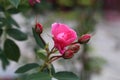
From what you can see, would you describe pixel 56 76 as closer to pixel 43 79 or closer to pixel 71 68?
pixel 43 79

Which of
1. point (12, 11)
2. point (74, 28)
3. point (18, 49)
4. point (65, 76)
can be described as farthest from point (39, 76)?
point (74, 28)

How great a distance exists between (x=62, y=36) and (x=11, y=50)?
1.33ft

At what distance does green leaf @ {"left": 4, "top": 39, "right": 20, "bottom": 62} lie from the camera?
1464mm

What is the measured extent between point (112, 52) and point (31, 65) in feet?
15.1

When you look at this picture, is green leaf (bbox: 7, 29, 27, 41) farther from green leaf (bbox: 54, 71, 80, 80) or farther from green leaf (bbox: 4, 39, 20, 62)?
green leaf (bbox: 54, 71, 80, 80)

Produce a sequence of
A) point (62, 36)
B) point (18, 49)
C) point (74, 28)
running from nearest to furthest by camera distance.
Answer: point (62, 36) < point (18, 49) < point (74, 28)

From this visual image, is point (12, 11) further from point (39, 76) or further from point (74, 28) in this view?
point (74, 28)

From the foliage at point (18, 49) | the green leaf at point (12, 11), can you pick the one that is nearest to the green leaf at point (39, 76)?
the foliage at point (18, 49)

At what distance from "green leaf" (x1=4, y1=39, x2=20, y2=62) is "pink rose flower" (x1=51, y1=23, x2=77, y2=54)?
0.36m

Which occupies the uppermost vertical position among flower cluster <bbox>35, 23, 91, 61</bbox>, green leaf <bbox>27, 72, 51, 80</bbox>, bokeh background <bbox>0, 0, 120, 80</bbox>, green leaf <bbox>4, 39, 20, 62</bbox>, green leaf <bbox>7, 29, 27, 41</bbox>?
bokeh background <bbox>0, 0, 120, 80</bbox>

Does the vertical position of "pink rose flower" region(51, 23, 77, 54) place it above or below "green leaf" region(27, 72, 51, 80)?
above

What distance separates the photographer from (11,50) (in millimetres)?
1470

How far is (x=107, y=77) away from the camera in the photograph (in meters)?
4.80

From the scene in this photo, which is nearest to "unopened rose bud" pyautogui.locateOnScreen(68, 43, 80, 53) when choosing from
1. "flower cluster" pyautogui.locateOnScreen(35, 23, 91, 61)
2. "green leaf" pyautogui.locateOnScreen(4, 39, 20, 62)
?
"flower cluster" pyautogui.locateOnScreen(35, 23, 91, 61)
